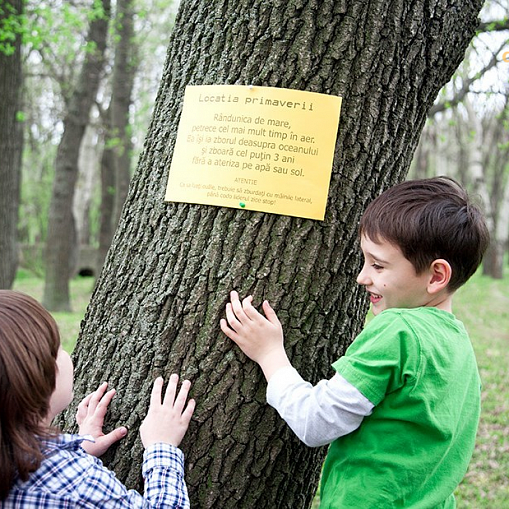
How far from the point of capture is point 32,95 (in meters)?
24.5

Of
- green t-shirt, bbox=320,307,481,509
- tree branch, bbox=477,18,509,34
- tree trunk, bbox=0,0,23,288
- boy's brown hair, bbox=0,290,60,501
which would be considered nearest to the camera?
boy's brown hair, bbox=0,290,60,501

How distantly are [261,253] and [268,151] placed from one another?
322mm

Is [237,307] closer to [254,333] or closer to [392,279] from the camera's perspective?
[254,333]

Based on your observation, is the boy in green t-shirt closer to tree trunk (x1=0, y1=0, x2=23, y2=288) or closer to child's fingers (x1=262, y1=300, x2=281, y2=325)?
child's fingers (x1=262, y1=300, x2=281, y2=325)

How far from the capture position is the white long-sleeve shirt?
1.60 meters

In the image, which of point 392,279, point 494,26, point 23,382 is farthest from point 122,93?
point 23,382

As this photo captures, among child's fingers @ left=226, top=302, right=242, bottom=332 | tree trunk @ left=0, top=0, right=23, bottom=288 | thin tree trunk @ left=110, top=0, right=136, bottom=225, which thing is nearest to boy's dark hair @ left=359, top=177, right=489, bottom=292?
child's fingers @ left=226, top=302, right=242, bottom=332

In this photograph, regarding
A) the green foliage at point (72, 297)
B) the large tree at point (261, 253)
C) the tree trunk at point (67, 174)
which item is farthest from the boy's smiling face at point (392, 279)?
the tree trunk at point (67, 174)

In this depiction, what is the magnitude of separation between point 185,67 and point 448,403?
4.47 ft

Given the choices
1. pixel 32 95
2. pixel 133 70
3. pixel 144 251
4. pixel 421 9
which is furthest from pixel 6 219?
pixel 32 95

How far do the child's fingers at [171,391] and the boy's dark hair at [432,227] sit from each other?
2.44 ft

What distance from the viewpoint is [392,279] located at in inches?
70.7

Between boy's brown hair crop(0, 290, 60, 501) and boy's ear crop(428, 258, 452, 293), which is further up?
boy's ear crop(428, 258, 452, 293)

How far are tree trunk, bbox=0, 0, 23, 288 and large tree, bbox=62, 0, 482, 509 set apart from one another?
5597mm
